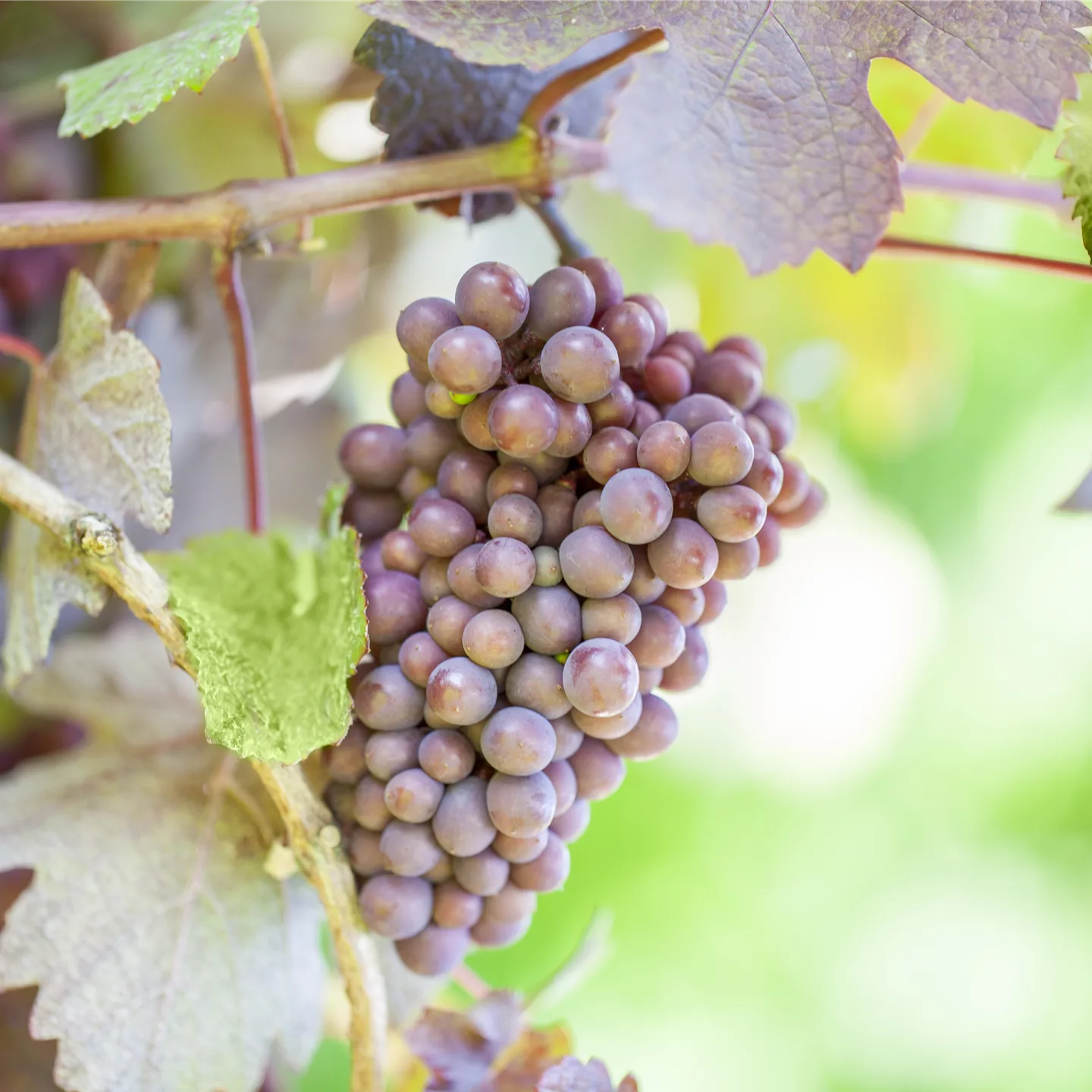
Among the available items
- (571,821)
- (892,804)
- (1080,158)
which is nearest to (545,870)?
(571,821)

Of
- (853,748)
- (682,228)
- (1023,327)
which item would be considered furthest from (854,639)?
(682,228)

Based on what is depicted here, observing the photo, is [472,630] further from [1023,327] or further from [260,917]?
[1023,327]

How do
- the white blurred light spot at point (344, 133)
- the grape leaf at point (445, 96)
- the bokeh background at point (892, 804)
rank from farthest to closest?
the bokeh background at point (892, 804) → the white blurred light spot at point (344, 133) → the grape leaf at point (445, 96)

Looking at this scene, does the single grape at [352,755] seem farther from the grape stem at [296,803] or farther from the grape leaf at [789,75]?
the grape leaf at [789,75]

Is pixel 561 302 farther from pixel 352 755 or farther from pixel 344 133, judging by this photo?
pixel 344 133

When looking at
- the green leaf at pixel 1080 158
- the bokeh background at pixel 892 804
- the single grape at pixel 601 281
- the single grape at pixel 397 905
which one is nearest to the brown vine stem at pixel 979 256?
the green leaf at pixel 1080 158
